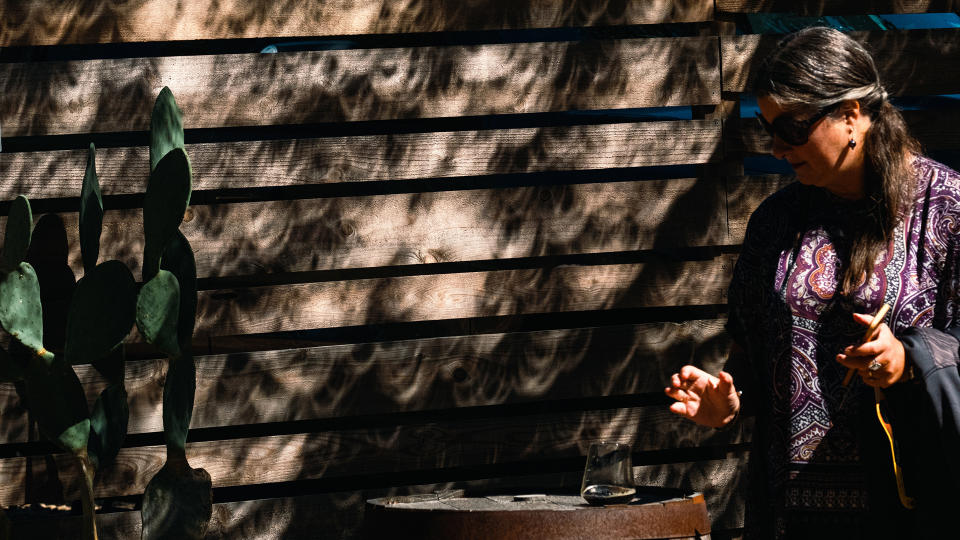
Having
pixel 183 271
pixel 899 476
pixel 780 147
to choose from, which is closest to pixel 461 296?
pixel 183 271

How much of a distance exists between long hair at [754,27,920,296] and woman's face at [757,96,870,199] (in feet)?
0.06

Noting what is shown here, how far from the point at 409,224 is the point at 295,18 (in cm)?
77

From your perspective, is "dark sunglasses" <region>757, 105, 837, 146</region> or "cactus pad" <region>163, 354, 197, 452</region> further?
"cactus pad" <region>163, 354, 197, 452</region>

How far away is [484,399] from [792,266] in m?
1.39

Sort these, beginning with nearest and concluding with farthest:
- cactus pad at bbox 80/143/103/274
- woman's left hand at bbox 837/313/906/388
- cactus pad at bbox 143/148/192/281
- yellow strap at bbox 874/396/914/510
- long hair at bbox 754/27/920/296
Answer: woman's left hand at bbox 837/313/906/388 → yellow strap at bbox 874/396/914/510 → long hair at bbox 754/27/920/296 → cactus pad at bbox 143/148/192/281 → cactus pad at bbox 80/143/103/274

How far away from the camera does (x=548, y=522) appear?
2.22m

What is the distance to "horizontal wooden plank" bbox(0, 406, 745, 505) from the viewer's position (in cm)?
329

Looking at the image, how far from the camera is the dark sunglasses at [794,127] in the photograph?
2.22 metres

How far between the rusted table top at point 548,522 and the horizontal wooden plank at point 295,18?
1.71 metres

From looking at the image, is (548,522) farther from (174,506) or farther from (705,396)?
(174,506)

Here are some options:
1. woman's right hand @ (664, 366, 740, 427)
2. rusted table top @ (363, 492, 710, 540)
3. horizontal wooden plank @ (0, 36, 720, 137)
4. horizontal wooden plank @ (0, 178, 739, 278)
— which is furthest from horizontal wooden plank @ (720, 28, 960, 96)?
rusted table top @ (363, 492, 710, 540)

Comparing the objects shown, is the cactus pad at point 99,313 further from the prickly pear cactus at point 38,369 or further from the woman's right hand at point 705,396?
the woman's right hand at point 705,396

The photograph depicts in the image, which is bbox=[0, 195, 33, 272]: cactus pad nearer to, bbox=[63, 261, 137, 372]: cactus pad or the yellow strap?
bbox=[63, 261, 137, 372]: cactus pad

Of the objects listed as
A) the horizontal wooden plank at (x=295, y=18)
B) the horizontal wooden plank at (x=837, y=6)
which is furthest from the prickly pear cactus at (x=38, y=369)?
the horizontal wooden plank at (x=837, y=6)
